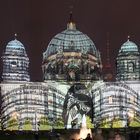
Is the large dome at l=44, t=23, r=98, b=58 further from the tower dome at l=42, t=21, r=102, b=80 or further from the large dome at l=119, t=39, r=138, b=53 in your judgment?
the large dome at l=119, t=39, r=138, b=53

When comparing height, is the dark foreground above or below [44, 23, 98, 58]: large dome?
below

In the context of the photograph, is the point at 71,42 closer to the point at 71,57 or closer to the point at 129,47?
the point at 71,57

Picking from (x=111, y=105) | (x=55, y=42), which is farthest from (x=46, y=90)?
(x=55, y=42)

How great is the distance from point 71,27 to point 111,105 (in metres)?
17.3

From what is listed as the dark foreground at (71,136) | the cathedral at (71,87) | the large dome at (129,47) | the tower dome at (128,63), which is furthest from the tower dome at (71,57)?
the dark foreground at (71,136)

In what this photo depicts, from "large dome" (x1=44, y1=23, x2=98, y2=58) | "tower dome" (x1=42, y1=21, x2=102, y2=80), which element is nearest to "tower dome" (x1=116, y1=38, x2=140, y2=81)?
"tower dome" (x1=42, y1=21, x2=102, y2=80)

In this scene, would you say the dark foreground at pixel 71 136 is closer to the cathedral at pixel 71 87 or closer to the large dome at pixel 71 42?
the cathedral at pixel 71 87

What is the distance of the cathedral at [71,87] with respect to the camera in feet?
328

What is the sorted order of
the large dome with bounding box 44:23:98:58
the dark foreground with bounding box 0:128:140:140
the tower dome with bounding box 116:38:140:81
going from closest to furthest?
the dark foreground with bounding box 0:128:140:140
the tower dome with bounding box 116:38:140:81
the large dome with bounding box 44:23:98:58

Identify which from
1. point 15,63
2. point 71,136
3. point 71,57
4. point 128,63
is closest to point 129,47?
point 128,63

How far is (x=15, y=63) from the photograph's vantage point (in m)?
111

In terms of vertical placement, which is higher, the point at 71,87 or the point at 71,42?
the point at 71,42

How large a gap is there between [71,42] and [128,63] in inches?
409

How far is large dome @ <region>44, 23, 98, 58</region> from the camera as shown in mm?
115688
